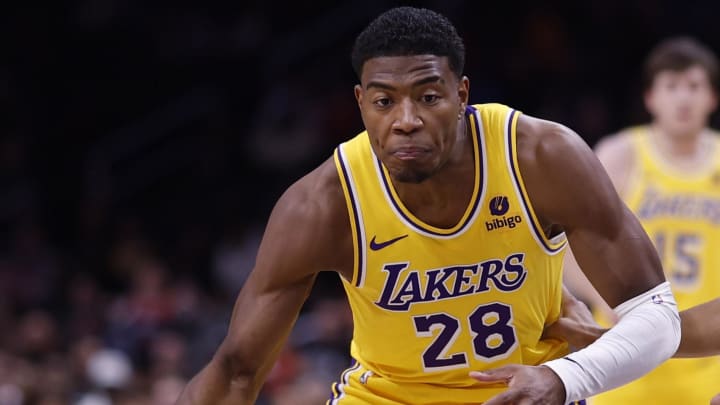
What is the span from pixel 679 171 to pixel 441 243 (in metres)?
2.58

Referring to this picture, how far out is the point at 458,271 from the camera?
384cm

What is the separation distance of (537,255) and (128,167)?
8083mm

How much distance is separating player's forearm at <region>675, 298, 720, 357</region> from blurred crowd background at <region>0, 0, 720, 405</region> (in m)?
4.19

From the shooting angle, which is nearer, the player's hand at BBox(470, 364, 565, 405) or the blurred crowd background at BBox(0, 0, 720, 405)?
the player's hand at BBox(470, 364, 565, 405)

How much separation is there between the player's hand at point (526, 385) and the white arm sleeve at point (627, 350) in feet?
0.11

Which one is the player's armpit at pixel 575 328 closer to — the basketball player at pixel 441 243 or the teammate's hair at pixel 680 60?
→ the basketball player at pixel 441 243

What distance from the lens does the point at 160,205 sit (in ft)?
36.2

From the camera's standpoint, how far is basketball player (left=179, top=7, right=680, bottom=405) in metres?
3.62

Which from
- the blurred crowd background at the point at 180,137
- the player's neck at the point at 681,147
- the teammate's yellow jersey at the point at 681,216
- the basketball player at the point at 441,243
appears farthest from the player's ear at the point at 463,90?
the blurred crowd background at the point at 180,137

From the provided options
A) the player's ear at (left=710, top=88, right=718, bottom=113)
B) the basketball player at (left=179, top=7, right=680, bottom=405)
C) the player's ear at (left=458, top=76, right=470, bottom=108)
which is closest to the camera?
the basketball player at (left=179, top=7, right=680, bottom=405)

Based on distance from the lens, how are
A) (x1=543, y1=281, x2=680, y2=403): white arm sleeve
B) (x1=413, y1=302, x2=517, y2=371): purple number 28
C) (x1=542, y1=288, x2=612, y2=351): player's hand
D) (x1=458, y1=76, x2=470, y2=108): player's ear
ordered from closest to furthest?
(x1=543, y1=281, x2=680, y2=403): white arm sleeve, (x1=458, y1=76, x2=470, y2=108): player's ear, (x1=413, y1=302, x2=517, y2=371): purple number 28, (x1=542, y1=288, x2=612, y2=351): player's hand

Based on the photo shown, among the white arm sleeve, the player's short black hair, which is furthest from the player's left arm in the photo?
the player's short black hair

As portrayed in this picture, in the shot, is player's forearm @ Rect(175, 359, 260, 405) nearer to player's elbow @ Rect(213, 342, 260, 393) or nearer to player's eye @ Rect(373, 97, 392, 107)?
player's elbow @ Rect(213, 342, 260, 393)

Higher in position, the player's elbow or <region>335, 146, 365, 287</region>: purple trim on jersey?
<region>335, 146, 365, 287</region>: purple trim on jersey
